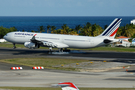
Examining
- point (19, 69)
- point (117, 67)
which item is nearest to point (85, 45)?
point (117, 67)

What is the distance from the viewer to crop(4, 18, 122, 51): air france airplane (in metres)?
60.4

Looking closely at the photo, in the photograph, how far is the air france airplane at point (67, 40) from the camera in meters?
60.4

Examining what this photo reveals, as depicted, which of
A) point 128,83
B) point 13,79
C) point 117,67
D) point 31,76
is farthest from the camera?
point 117,67

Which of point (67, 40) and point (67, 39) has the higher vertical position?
point (67, 39)

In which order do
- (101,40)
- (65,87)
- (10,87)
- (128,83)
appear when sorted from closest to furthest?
(65,87) → (10,87) → (128,83) → (101,40)

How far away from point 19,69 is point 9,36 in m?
29.6

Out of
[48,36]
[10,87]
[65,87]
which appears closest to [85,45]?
[48,36]

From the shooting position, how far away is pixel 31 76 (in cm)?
3325

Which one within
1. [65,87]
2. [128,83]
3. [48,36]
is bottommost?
[128,83]

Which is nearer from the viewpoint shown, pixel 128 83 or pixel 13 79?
pixel 128 83

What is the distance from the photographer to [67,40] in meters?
62.4

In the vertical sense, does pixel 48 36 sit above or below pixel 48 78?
above

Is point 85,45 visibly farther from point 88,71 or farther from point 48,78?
point 48,78

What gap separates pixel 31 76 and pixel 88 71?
1007 centimetres
